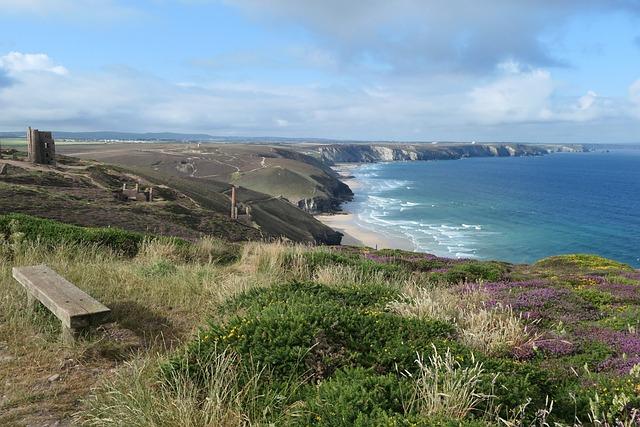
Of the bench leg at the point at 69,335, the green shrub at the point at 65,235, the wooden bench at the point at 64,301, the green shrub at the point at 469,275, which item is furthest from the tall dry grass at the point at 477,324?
the green shrub at the point at 65,235

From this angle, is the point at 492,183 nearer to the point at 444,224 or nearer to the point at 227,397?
the point at 444,224

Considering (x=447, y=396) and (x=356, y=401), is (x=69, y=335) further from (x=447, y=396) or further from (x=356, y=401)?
(x=447, y=396)

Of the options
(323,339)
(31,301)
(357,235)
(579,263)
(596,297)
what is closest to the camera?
(323,339)

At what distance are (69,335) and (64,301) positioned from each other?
0.50 metres

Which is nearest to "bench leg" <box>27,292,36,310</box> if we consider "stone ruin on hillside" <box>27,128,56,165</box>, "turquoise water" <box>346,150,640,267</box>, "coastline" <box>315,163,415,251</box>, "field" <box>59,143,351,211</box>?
"stone ruin on hillside" <box>27,128,56,165</box>

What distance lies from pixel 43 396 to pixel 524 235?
6868 centimetres

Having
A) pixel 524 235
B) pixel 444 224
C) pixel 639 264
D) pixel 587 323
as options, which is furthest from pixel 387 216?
pixel 587 323

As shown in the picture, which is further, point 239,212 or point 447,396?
point 239,212

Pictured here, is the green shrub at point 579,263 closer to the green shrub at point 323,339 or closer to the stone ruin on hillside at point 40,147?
the green shrub at point 323,339

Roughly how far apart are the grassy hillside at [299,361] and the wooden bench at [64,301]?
0.22m

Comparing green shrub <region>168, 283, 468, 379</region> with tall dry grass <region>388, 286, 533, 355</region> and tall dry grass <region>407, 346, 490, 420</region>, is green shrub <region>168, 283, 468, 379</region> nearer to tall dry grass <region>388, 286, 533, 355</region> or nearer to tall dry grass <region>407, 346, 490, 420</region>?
tall dry grass <region>388, 286, 533, 355</region>

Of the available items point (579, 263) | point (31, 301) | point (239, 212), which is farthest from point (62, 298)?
point (239, 212)

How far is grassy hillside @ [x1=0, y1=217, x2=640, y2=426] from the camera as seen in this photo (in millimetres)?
3600

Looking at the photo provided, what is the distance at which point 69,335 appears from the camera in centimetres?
521
